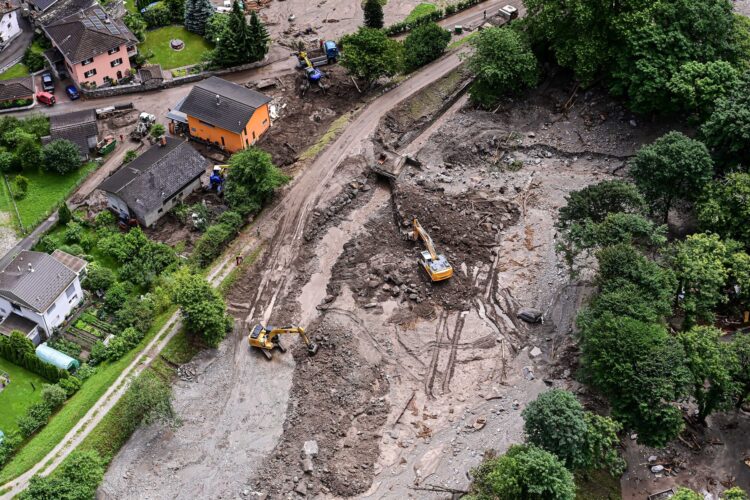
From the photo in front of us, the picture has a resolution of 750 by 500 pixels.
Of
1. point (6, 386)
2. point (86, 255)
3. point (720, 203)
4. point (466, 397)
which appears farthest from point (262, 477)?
point (720, 203)

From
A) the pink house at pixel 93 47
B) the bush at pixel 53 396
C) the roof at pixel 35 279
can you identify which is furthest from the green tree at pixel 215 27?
the bush at pixel 53 396

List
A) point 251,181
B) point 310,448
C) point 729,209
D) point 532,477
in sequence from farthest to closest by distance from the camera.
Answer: point 251,181, point 729,209, point 310,448, point 532,477

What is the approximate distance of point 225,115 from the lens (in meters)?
81.4

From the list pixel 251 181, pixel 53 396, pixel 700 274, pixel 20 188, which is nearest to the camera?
pixel 700 274

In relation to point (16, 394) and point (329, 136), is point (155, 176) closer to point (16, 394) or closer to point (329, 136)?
point (329, 136)

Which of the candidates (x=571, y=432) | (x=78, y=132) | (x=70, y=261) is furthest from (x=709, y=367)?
(x=78, y=132)

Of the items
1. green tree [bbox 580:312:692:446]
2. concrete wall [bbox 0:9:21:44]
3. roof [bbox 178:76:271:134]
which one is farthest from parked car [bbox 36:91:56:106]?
green tree [bbox 580:312:692:446]

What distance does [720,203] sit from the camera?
63844 mm

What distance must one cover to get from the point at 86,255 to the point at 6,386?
15.1m

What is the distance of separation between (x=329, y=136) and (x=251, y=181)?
461 inches

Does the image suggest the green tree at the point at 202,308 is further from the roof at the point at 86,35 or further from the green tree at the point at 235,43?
the roof at the point at 86,35

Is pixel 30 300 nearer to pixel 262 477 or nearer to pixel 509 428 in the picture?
pixel 262 477

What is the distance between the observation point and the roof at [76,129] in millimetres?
82188

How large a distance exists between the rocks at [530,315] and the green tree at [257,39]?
159 feet
